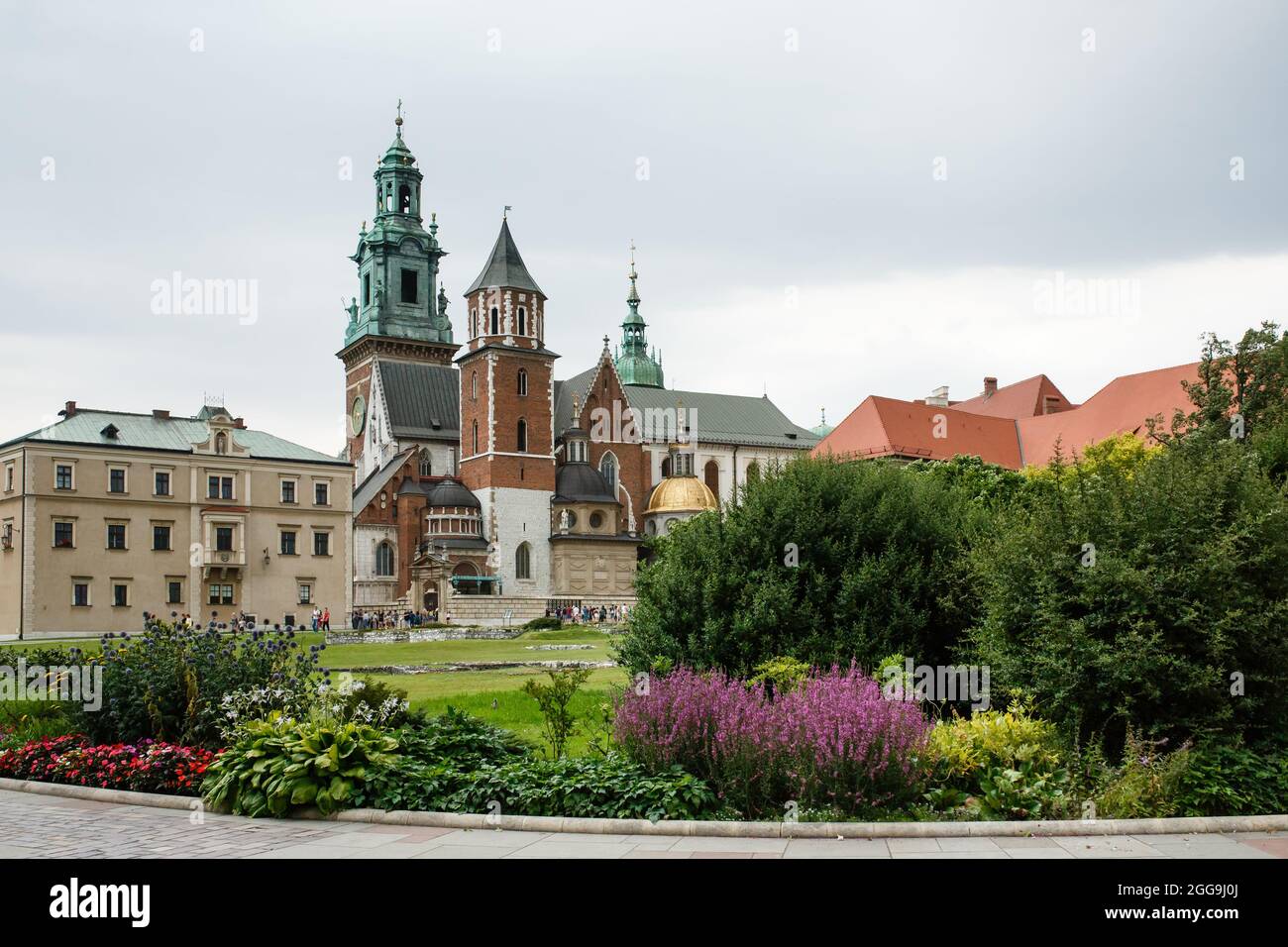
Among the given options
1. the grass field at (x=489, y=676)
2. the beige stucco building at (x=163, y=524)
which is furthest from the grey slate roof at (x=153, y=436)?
the grass field at (x=489, y=676)

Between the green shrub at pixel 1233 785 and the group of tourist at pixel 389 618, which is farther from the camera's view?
the group of tourist at pixel 389 618

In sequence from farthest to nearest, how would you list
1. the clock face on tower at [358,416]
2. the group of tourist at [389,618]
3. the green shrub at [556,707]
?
the clock face on tower at [358,416], the group of tourist at [389,618], the green shrub at [556,707]

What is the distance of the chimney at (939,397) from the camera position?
9300 centimetres

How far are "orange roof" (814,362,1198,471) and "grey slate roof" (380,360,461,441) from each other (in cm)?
2918

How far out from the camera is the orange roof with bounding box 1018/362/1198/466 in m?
68.8

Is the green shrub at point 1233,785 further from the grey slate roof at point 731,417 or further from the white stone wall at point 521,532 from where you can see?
the grey slate roof at point 731,417

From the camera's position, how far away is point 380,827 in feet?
31.8

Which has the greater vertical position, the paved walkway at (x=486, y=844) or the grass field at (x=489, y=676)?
the paved walkway at (x=486, y=844)

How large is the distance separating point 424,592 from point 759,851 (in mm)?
66196

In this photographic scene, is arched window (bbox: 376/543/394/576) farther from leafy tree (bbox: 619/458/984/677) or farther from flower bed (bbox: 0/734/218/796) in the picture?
flower bed (bbox: 0/734/218/796)

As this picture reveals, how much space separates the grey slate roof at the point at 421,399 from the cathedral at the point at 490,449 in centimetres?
13

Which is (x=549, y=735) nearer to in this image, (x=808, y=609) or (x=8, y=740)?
(x=808, y=609)

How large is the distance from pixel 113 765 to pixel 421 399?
78119mm

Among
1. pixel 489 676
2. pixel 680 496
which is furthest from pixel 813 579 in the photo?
pixel 680 496
